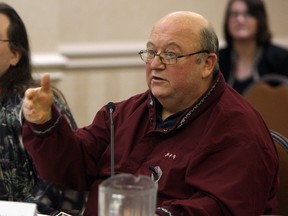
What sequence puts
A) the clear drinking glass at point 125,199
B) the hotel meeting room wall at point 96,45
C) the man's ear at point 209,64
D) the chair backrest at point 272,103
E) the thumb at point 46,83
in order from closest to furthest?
the clear drinking glass at point 125,199
the thumb at point 46,83
the man's ear at point 209,64
the chair backrest at point 272,103
the hotel meeting room wall at point 96,45

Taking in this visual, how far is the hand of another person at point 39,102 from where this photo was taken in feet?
6.09

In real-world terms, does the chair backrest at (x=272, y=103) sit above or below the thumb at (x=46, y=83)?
below

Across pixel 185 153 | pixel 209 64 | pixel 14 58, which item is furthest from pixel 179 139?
pixel 14 58

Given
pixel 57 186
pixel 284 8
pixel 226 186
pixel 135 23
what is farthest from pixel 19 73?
pixel 284 8

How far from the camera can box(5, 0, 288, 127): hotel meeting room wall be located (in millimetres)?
4176

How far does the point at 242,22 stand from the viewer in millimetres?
4246

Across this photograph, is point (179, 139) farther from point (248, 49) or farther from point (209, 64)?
point (248, 49)

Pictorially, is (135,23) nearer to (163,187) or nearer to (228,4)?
(228,4)

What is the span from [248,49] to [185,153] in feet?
7.97

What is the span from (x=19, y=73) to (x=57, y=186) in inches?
18.6

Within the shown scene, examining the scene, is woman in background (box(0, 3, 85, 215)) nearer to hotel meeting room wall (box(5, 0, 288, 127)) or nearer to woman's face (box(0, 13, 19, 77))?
woman's face (box(0, 13, 19, 77))

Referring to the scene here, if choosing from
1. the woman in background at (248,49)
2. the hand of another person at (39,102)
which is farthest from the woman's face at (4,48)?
the woman in background at (248,49)

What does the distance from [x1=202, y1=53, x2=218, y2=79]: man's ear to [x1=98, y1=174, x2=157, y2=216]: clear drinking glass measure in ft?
2.17

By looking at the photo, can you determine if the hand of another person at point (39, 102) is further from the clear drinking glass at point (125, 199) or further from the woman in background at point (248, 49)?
the woman in background at point (248, 49)
